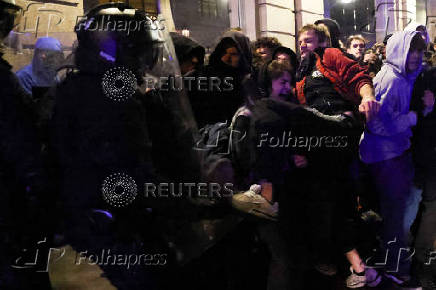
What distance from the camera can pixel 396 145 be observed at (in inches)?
119

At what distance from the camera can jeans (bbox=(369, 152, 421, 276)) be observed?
3.04 metres

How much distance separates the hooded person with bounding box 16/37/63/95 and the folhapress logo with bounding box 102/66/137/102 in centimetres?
30

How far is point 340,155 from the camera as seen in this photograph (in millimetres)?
2883

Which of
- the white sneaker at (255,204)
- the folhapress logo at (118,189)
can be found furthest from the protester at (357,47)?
the folhapress logo at (118,189)

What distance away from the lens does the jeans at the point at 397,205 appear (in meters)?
3.04

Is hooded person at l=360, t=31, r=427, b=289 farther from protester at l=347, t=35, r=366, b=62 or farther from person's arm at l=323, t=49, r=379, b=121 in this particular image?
protester at l=347, t=35, r=366, b=62

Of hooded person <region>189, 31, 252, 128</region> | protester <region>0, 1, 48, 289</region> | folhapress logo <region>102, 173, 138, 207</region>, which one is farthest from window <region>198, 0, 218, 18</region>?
folhapress logo <region>102, 173, 138, 207</region>

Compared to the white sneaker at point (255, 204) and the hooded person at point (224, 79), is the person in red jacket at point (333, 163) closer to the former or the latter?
the white sneaker at point (255, 204)

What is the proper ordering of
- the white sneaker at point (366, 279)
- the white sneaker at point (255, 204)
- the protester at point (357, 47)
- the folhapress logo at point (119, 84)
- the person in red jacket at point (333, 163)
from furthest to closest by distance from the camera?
the protester at point (357, 47), the white sneaker at point (366, 279), the person in red jacket at point (333, 163), the white sneaker at point (255, 204), the folhapress logo at point (119, 84)

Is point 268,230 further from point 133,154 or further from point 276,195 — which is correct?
point 133,154

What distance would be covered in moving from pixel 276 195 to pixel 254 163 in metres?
0.23

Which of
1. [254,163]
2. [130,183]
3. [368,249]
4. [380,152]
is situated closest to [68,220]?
[130,183]

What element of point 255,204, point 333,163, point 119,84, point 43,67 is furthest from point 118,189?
point 333,163

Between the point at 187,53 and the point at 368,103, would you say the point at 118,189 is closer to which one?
the point at 187,53
